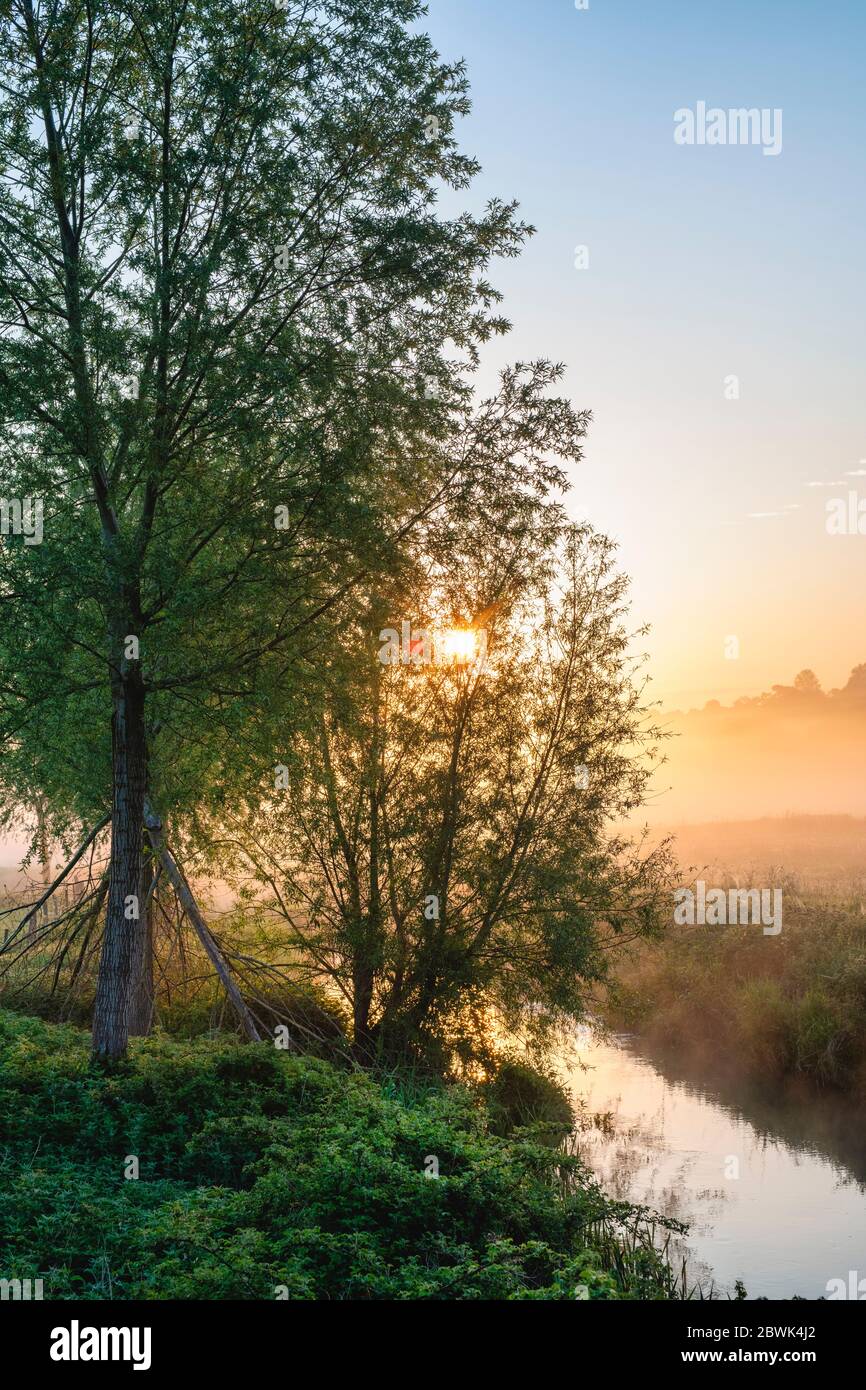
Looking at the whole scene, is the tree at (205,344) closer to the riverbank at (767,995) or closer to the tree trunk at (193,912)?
the tree trunk at (193,912)

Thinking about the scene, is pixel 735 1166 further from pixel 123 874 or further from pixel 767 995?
pixel 123 874

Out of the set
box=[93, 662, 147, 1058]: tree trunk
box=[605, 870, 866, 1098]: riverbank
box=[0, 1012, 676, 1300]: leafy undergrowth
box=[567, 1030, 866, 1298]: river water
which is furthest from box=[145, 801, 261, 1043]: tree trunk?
box=[605, 870, 866, 1098]: riverbank

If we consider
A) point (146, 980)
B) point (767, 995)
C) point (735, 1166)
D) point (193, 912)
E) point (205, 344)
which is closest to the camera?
point (205, 344)

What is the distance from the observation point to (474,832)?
16125 mm

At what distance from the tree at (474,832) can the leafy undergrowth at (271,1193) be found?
3.62 m

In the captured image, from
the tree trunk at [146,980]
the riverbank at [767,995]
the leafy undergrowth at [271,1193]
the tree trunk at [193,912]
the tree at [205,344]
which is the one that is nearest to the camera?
the leafy undergrowth at [271,1193]

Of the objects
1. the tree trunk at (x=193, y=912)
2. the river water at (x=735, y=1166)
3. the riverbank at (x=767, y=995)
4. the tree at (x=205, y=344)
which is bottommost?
the river water at (x=735, y=1166)

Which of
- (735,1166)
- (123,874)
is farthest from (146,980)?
(735,1166)

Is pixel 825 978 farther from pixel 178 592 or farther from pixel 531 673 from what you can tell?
pixel 178 592

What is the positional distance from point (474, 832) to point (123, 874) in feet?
18.6

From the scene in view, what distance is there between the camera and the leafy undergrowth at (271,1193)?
6.88 meters

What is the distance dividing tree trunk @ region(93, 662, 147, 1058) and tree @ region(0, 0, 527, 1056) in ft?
0.09

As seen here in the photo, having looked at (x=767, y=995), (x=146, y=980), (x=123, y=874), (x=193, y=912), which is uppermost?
(x=123, y=874)

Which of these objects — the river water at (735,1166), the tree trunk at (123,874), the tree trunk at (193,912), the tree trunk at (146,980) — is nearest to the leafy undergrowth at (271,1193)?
the tree trunk at (123,874)
